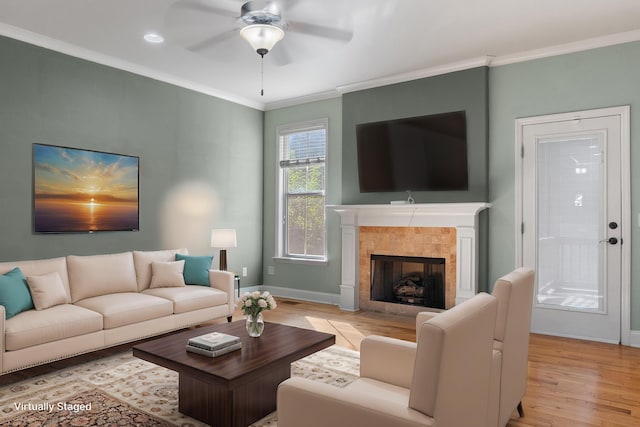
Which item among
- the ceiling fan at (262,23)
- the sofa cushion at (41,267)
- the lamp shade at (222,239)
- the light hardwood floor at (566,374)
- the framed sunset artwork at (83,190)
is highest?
the ceiling fan at (262,23)

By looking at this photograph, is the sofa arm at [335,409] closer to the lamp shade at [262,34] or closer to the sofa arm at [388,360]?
the sofa arm at [388,360]

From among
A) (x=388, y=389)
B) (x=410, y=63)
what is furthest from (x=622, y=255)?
(x=388, y=389)

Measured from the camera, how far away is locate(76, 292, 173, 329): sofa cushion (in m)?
3.69

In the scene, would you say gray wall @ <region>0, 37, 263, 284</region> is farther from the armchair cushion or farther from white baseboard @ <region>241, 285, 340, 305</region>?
the armchair cushion

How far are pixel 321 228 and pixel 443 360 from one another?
4.84 meters

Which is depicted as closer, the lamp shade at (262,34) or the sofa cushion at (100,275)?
the lamp shade at (262,34)

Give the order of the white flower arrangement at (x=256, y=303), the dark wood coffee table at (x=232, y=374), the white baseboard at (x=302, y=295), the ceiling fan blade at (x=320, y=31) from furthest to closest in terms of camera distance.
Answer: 1. the white baseboard at (x=302, y=295)
2. the ceiling fan blade at (x=320, y=31)
3. the white flower arrangement at (x=256, y=303)
4. the dark wood coffee table at (x=232, y=374)

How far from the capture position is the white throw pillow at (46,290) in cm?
352

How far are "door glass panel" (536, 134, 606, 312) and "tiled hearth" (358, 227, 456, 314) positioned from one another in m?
0.92

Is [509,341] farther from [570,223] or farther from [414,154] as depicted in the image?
[414,154]

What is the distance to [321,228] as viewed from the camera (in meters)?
6.25

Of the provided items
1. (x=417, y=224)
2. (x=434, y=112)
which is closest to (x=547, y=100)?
(x=434, y=112)

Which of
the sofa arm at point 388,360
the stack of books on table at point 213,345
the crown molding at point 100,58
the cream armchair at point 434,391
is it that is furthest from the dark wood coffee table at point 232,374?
the crown molding at point 100,58

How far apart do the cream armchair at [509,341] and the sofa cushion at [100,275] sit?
3.17 m
